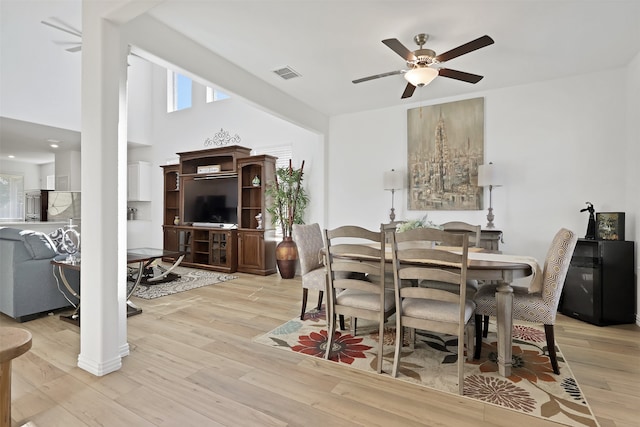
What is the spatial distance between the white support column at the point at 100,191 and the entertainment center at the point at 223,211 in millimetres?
3436

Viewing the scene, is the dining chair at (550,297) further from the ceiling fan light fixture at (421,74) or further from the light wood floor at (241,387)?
the ceiling fan light fixture at (421,74)

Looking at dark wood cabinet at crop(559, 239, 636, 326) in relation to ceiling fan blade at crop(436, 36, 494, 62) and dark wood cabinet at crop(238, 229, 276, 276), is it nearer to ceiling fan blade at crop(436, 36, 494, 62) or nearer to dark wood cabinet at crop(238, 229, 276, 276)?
ceiling fan blade at crop(436, 36, 494, 62)

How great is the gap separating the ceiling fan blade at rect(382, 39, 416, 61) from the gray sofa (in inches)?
156

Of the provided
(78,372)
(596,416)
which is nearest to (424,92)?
(596,416)

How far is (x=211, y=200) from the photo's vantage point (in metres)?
6.45

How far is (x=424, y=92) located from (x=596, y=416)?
12.9 feet

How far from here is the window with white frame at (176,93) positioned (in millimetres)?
7363

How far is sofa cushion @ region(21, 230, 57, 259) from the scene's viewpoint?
11.0ft

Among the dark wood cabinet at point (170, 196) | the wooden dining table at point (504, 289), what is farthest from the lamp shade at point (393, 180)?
the dark wood cabinet at point (170, 196)

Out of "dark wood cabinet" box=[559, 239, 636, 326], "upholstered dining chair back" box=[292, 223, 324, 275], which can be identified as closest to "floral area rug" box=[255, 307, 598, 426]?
"upholstered dining chair back" box=[292, 223, 324, 275]

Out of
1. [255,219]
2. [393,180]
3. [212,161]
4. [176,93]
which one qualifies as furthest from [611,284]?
[176,93]

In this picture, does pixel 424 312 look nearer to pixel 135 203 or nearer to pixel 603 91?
pixel 603 91

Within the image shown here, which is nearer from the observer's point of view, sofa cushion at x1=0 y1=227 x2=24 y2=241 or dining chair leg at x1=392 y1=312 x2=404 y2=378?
dining chair leg at x1=392 y1=312 x2=404 y2=378

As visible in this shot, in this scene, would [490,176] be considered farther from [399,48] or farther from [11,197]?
[11,197]
